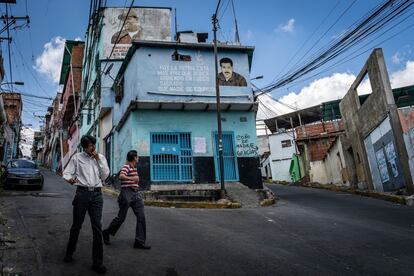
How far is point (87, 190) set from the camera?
504cm

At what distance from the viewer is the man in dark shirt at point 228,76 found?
55.9 ft

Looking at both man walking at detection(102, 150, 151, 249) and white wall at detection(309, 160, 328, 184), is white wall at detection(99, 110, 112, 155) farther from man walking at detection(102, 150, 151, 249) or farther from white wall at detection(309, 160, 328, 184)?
white wall at detection(309, 160, 328, 184)

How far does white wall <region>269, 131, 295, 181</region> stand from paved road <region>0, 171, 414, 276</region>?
2803 cm

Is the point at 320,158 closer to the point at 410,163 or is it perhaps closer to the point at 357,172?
the point at 357,172

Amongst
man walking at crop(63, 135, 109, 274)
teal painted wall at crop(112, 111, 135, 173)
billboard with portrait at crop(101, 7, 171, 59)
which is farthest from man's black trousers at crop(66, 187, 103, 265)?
billboard with portrait at crop(101, 7, 171, 59)

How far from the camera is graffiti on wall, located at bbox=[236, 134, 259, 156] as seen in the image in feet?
53.6

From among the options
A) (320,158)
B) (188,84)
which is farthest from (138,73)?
(320,158)

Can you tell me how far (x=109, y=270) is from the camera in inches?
189

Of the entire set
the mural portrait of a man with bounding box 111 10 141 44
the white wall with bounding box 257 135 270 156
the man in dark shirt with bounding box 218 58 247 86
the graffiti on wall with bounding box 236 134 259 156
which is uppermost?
the mural portrait of a man with bounding box 111 10 141 44

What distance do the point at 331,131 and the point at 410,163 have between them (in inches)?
768

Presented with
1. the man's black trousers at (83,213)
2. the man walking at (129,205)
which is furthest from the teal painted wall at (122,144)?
the man's black trousers at (83,213)

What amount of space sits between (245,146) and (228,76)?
350 cm

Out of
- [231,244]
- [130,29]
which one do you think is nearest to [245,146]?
[231,244]

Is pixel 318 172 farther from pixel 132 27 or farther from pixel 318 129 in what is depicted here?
pixel 132 27
